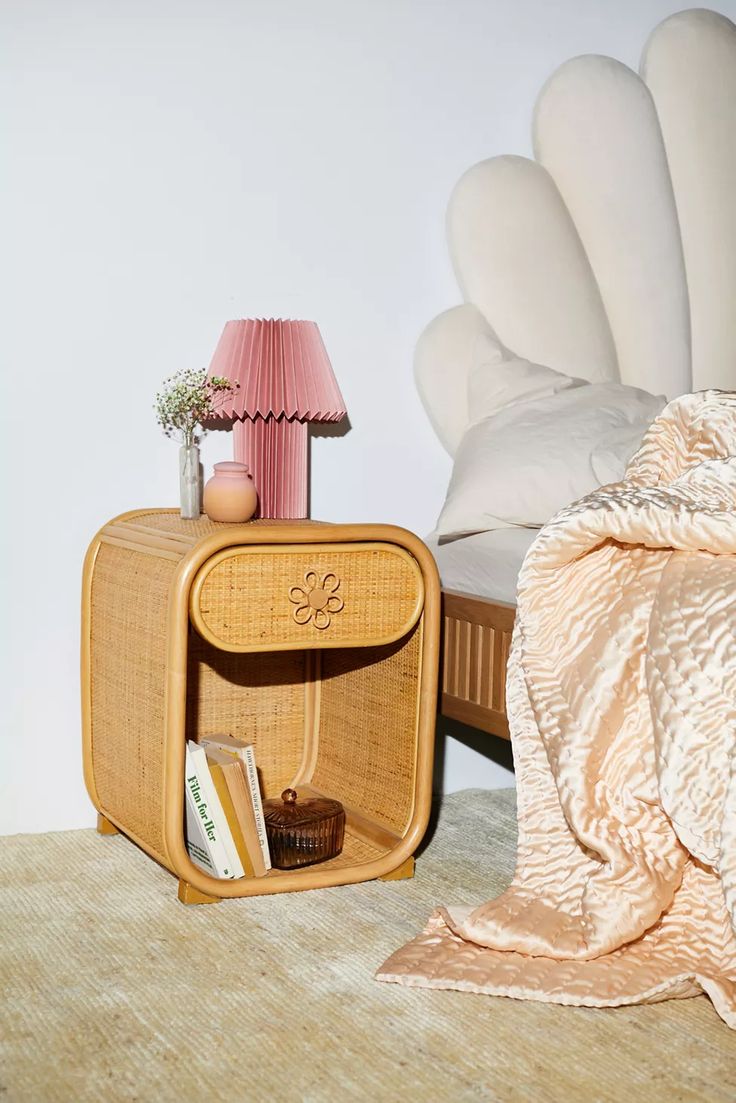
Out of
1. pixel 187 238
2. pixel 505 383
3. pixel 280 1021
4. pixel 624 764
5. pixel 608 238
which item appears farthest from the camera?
pixel 608 238

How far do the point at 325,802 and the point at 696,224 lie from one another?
5.07 feet

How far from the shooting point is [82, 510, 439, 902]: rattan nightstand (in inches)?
67.8

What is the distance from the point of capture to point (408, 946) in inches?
61.5

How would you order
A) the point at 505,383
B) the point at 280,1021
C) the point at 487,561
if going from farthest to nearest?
the point at 505,383
the point at 487,561
the point at 280,1021

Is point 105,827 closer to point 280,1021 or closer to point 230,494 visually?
point 230,494

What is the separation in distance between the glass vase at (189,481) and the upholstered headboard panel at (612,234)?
1.90 feet

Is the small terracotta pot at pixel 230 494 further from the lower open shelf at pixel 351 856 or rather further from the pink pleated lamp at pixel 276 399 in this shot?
the lower open shelf at pixel 351 856

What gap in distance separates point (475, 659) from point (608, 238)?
108 centimetres

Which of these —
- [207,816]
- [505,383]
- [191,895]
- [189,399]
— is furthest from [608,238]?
[191,895]

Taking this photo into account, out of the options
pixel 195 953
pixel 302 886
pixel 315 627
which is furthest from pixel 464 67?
pixel 195 953

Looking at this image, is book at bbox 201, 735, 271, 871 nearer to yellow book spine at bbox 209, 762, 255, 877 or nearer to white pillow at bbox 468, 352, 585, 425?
yellow book spine at bbox 209, 762, 255, 877

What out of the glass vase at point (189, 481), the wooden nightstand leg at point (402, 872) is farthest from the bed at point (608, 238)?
the wooden nightstand leg at point (402, 872)

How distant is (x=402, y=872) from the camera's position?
75.0 inches

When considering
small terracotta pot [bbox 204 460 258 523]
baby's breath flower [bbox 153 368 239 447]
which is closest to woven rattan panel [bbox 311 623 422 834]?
small terracotta pot [bbox 204 460 258 523]
